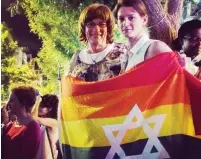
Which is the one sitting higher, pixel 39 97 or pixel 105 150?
pixel 39 97

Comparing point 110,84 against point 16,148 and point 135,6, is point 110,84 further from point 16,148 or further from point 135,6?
point 16,148

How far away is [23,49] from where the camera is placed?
2.48 m

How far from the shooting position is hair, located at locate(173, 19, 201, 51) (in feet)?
7.55

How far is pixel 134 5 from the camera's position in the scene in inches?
92.5

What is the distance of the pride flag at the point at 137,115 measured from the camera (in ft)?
7.39

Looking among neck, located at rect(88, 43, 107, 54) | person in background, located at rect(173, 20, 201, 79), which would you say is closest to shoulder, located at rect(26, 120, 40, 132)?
neck, located at rect(88, 43, 107, 54)

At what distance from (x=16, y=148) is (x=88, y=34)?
729 mm

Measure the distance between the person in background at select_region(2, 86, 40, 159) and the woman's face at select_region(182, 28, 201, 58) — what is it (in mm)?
832

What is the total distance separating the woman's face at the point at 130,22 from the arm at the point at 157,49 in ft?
0.34

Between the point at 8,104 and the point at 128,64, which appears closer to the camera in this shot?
the point at 128,64

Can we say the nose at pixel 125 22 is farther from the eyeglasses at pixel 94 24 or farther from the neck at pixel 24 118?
the neck at pixel 24 118

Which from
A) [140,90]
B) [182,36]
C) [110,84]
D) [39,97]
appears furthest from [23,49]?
[182,36]

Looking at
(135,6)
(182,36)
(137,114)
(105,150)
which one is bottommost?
(105,150)

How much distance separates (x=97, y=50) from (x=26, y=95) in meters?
0.46
